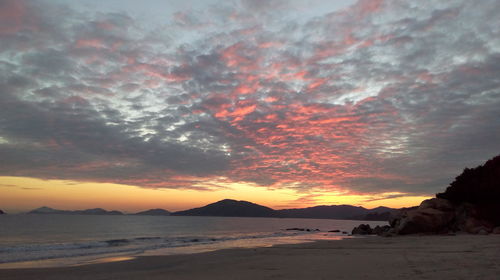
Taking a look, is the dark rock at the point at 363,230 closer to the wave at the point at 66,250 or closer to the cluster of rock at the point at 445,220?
the cluster of rock at the point at 445,220

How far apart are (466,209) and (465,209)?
0.11m

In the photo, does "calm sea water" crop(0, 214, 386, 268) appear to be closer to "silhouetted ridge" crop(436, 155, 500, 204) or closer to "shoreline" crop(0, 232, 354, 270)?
"shoreline" crop(0, 232, 354, 270)

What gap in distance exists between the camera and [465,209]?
37.8 metres

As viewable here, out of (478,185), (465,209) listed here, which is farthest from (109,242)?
(478,185)

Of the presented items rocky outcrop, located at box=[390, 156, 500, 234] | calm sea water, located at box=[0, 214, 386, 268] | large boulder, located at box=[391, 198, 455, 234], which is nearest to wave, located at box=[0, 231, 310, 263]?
calm sea water, located at box=[0, 214, 386, 268]

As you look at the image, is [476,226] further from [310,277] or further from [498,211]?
[310,277]

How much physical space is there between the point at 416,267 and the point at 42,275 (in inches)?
640

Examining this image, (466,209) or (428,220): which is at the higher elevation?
(466,209)

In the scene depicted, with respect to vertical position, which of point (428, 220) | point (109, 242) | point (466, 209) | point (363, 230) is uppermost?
point (466, 209)

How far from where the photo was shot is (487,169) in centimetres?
3947

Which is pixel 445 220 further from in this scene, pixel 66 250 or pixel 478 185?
pixel 66 250

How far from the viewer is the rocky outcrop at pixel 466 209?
35750mm

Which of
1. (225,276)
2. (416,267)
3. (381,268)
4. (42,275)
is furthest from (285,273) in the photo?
(42,275)

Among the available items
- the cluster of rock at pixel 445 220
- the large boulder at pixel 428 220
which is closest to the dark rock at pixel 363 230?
the cluster of rock at pixel 445 220
